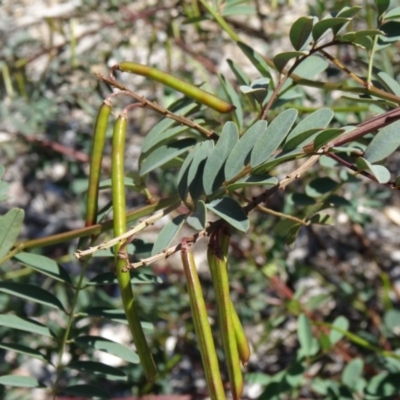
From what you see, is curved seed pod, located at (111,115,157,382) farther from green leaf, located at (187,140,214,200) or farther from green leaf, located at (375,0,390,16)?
green leaf, located at (375,0,390,16)

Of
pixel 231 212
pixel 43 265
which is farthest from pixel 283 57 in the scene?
pixel 43 265

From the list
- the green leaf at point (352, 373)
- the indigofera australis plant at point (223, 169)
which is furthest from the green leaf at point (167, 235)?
the green leaf at point (352, 373)

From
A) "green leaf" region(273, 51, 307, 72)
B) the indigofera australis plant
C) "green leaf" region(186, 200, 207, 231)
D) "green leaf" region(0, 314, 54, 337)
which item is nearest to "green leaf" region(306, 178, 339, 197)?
the indigofera australis plant

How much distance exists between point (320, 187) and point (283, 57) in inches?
13.2

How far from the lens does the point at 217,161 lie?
954 millimetres

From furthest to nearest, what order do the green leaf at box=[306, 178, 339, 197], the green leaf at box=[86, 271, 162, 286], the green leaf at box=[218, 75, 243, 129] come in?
the green leaf at box=[306, 178, 339, 197] < the green leaf at box=[218, 75, 243, 129] < the green leaf at box=[86, 271, 162, 286]

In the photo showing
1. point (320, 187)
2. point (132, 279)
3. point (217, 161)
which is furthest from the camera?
point (320, 187)

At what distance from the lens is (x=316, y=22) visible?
1.00 metres

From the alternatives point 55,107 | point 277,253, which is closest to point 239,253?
point 277,253

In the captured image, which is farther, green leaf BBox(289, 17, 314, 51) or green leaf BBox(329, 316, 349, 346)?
green leaf BBox(329, 316, 349, 346)

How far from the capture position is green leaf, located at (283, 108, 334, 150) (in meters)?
0.91

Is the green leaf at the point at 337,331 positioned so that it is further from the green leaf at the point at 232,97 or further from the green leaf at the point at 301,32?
the green leaf at the point at 301,32

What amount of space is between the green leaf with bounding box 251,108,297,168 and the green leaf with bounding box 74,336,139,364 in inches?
16.4

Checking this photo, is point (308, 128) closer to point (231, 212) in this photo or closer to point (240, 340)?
point (231, 212)
